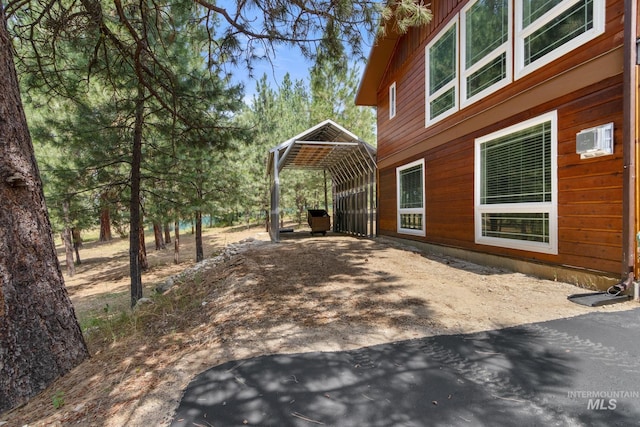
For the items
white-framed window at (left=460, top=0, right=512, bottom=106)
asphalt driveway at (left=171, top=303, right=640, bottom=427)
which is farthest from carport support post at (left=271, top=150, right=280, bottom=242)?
asphalt driveway at (left=171, top=303, right=640, bottom=427)

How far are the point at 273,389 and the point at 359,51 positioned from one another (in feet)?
15.3

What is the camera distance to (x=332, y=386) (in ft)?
6.81

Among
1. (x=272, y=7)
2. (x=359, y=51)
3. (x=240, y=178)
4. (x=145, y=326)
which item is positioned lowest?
(x=145, y=326)

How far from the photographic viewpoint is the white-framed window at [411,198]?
8.25 m

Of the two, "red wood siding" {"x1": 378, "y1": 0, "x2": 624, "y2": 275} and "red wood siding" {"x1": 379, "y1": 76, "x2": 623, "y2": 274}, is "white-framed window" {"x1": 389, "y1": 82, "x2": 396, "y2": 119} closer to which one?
"red wood siding" {"x1": 378, "y1": 0, "x2": 624, "y2": 275}

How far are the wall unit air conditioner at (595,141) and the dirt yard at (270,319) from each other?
176 centimetres

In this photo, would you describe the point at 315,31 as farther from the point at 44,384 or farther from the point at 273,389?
the point at 44,384

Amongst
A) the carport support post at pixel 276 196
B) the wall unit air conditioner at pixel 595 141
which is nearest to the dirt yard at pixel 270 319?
the wall unit air conditioner at pixel 595 141

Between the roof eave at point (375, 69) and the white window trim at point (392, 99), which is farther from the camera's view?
the white window trim at point (392, 99)

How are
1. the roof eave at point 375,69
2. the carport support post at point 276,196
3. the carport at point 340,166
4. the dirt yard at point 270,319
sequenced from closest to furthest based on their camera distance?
the dirt yard at point 270,319
the roof eave at point 375,69
the carport support post at point 276,196
the carport at point 340,166

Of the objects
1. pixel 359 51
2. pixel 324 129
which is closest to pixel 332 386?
pixel 359 51

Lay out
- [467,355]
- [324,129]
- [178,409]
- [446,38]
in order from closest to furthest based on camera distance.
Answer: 1. [178,409]
2. [467,355]
3. [446,38]
4. [324,129]

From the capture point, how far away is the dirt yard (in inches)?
87.5
